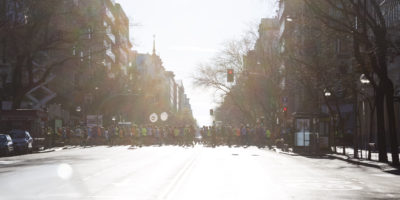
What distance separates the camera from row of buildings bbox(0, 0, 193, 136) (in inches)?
1745

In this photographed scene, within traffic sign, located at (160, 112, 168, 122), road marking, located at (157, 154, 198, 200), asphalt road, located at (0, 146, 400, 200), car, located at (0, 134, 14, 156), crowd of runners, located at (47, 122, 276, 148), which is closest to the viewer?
road marking, located at (157, 154, 198, 200)

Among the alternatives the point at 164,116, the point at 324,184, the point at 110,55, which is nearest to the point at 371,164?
the point at 324,184

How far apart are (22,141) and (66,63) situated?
2700 centimetres

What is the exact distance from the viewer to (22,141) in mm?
39906

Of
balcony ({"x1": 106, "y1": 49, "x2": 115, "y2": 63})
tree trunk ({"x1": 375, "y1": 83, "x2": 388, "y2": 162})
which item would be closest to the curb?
tree trunk ({"x1": 375, "y1": 83, "x2": 388, "y2": 162})

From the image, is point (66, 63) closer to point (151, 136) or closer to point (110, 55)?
point (151, 136)

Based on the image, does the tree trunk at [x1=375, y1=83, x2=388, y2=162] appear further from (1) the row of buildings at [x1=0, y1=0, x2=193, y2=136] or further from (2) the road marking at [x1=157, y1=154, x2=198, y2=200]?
(1) the row of buildings at [x1=0, y1=0, x2=193, y2=136]

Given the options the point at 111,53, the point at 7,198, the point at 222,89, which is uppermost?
the point at 111,53

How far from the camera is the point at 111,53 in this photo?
388 feet

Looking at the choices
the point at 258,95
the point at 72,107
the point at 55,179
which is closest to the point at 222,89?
the point at 258,95

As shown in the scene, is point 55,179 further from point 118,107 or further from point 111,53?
point 111,53

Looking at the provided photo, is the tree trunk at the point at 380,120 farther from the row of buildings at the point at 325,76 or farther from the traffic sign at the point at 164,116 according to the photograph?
the traffic sign at the point at 164,116

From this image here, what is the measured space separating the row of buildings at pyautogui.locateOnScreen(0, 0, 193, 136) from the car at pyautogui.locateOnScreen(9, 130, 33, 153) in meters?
3.56

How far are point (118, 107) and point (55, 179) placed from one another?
260 feet
